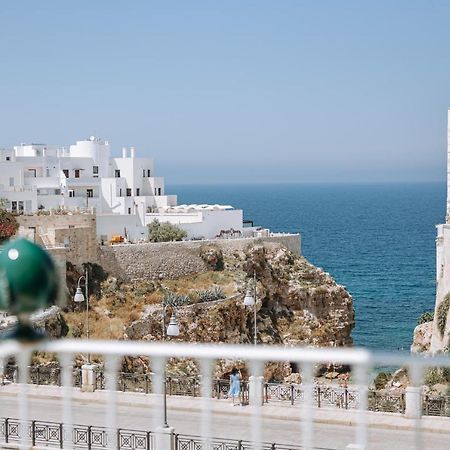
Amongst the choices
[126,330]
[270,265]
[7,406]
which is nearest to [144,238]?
[270,265]

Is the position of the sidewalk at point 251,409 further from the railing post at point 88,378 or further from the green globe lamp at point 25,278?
the green globe lamp at point 25,278

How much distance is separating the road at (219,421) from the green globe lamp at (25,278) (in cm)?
1090

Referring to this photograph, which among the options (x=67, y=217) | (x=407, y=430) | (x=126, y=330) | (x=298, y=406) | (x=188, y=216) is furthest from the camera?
(x=188, y=216)

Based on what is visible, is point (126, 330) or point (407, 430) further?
point (126, 330)

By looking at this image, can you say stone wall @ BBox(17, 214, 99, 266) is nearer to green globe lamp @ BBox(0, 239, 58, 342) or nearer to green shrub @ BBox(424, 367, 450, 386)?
green shrub @ BBox(424, 367, 450, 386)

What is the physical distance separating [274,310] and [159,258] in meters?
5.10

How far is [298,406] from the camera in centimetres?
1670

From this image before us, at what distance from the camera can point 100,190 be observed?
43.7 meters

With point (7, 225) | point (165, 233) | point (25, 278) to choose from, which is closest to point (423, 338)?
point (165, 233)

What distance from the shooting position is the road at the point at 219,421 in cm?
1378

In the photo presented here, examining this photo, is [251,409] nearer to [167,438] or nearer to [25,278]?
[167,438]

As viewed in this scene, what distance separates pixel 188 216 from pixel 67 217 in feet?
27.3

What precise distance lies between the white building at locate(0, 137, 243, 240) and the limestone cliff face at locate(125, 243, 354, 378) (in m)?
3.76

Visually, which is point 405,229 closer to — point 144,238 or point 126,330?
point 144,238
